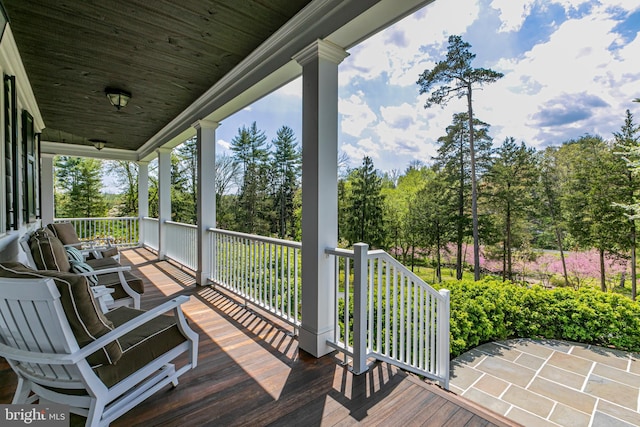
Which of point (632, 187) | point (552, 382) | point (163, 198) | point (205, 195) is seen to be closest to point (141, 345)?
point (205, 195)

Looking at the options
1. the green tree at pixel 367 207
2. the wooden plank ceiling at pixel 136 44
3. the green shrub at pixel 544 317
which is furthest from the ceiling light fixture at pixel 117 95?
the green tree at pixel 367 207

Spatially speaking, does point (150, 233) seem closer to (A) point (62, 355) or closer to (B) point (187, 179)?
(A) point (62, 355)

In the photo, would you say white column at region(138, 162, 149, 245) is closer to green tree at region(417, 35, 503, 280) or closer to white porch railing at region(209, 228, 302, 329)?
white porch railing at region(209, 228, 302, 329)

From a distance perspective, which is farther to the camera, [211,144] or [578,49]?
[578,49]

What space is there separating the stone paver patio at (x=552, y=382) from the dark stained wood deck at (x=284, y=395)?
232 centimetres

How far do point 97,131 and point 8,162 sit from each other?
392 cm

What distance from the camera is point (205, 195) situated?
4.38 metres

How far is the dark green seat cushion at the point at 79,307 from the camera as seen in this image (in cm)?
127

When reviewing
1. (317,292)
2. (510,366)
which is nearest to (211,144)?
(317,292)

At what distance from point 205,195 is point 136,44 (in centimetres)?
214

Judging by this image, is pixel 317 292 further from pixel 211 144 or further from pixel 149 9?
pixel 211 144

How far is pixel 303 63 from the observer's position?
241 centimetres

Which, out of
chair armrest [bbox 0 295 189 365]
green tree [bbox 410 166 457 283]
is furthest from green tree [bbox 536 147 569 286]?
chair armrest [bbox 0 295 189 365]

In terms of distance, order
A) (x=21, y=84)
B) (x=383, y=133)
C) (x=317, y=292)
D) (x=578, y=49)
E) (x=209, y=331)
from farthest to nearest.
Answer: (x=383, y=133)
(x=578, y=49)
(x=21, y=84)
(x=209, y=331)
(x=317, y=292)
